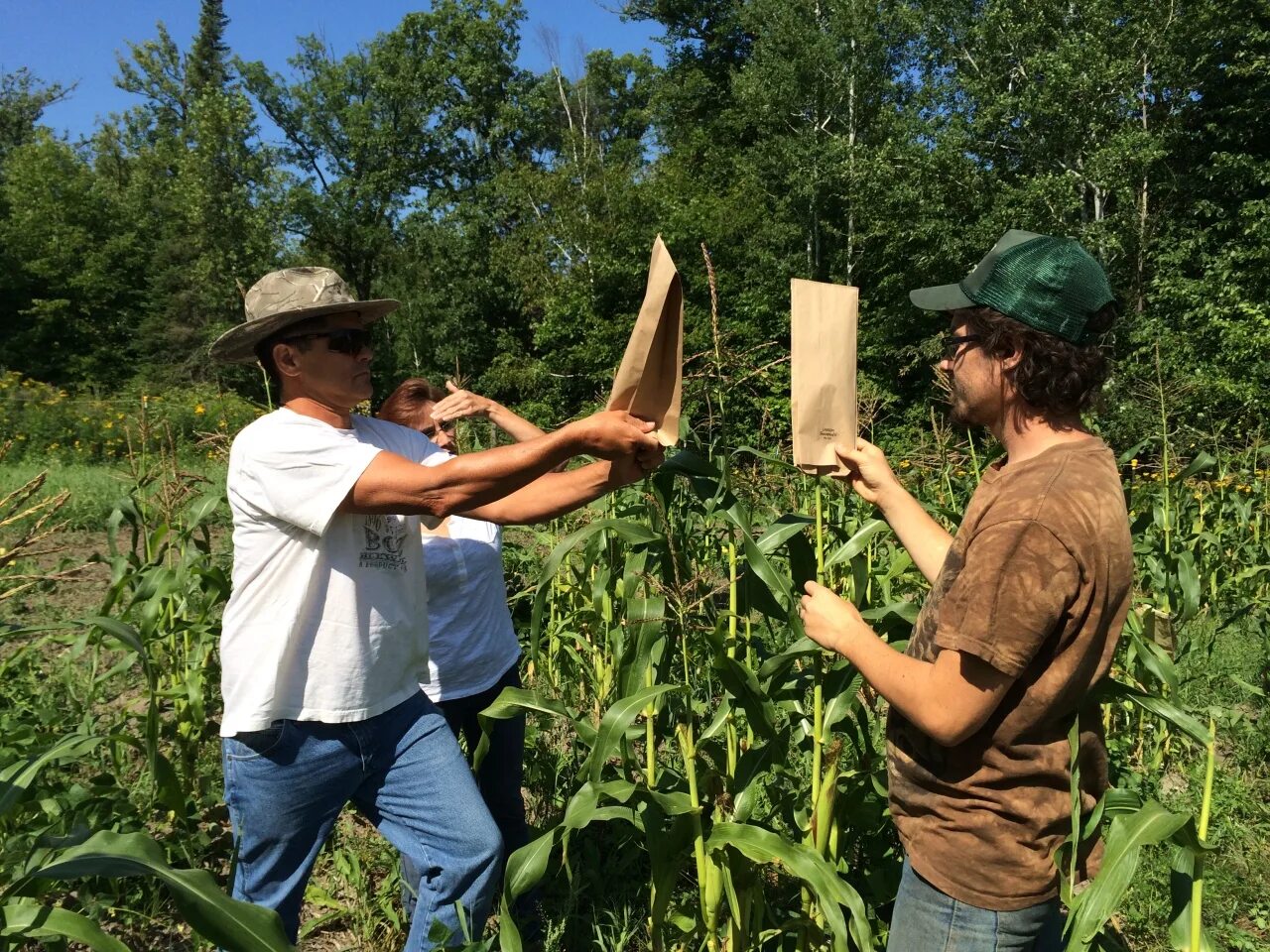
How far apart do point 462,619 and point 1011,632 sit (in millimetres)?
2034

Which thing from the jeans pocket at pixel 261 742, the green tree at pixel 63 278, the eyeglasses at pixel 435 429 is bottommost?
the jeans pocket at pixel 261 742

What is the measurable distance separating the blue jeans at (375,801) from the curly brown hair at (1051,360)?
1.76 m

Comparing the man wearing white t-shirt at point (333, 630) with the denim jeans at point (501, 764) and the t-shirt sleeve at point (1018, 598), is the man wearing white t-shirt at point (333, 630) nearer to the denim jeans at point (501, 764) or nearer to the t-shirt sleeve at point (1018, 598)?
the denim jeans at point (501, 764)

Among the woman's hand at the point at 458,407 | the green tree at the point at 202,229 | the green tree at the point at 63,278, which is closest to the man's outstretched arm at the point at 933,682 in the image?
the woman's hand at the point at 458,407

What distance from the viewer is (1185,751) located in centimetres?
439

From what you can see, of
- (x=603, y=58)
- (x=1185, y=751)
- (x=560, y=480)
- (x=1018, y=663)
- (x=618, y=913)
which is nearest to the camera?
(x=1018, y=663)

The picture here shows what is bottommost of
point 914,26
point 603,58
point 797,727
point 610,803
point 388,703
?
point 610,803

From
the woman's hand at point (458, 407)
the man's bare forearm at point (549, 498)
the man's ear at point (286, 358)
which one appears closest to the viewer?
the man's ear at point (286, 358)

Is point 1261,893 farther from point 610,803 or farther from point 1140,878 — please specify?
point 610,803

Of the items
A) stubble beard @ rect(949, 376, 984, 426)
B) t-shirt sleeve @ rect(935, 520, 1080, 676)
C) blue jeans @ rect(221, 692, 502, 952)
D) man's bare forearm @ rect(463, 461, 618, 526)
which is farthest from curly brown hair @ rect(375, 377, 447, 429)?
t-shirt sleeve @ rect(935, 520, 1080, 676)

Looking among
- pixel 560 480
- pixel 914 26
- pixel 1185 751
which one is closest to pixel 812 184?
pixel 914 26

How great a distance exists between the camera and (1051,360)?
1.67 m

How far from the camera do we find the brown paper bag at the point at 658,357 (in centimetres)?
175

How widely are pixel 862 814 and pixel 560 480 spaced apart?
54.4 inches
